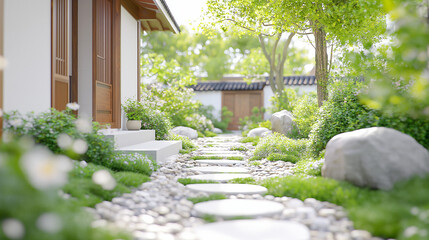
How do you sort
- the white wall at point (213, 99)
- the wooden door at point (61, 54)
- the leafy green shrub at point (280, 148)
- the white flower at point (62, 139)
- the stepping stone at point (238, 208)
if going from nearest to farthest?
the stepping stone at point (238, 208) < the white flower at point (62, 139) < the wooden door at point (61, 54) < the leafy green shrub at point (280, 148) < the white wall at point (213, 99)

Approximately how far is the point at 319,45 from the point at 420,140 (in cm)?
369

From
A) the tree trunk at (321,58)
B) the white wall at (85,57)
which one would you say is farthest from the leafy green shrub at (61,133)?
the tree trunk at (321,58)

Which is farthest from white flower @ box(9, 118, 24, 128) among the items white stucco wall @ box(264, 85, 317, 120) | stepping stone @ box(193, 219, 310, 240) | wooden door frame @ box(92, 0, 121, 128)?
white stucco wall @ box(264, 85, 317, 120)

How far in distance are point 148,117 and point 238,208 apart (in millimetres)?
5153

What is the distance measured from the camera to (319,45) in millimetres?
6848

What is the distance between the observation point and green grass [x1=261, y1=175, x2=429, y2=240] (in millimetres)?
2270

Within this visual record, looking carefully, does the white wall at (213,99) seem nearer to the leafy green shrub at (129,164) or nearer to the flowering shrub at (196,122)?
the flowering shrub at (196,122)

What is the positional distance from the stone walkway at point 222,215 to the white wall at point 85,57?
2.70 meters

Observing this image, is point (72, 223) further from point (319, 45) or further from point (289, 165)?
point (319, 45)

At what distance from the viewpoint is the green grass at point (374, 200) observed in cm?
227

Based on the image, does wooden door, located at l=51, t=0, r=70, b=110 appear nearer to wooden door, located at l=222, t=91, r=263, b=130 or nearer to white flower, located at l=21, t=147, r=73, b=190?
white flower, located at l=21, t=147, r=73, b=190

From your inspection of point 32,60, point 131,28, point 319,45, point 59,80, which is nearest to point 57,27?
point 59,80

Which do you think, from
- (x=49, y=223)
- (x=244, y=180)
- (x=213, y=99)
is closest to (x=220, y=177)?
(x=244, y=180)

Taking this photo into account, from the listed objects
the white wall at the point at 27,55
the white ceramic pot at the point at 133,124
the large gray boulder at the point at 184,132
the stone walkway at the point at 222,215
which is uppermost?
the white wall at the point at 27,55
